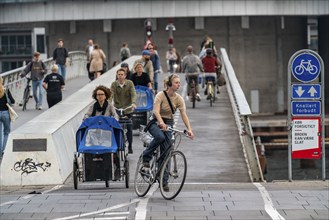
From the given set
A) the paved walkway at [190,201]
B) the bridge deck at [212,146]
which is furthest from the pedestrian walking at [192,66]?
the paved walkway at [190,201]

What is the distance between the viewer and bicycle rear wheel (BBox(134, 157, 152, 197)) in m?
14.4

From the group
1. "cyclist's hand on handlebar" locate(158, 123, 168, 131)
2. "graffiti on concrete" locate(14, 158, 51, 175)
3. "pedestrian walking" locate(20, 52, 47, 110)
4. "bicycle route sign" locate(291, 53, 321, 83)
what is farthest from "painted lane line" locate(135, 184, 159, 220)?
"pedestrian walking" locate(20, 52, 47, 110)

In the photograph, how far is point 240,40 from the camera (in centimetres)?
7494

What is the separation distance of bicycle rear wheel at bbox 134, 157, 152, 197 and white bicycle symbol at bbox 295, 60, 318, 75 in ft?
12.8

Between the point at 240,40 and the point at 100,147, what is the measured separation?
60385mm

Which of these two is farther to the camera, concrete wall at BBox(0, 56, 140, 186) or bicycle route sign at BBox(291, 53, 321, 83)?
bicycle route sign at BBox(291, 53, 321, 83)

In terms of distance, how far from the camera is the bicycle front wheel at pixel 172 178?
1395 cm

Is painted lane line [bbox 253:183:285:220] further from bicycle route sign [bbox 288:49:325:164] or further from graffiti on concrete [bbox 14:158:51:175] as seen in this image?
graffiti on concrete [bbox 14:158:51:175]

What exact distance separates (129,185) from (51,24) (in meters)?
61.1

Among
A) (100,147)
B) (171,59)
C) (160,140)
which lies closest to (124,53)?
(171,59)

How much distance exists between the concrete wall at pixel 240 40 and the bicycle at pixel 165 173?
195 ft

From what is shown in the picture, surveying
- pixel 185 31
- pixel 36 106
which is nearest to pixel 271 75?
pixel 185 31

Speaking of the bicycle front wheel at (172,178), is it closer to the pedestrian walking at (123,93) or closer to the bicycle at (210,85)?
the pedestrian walking at (123,93)

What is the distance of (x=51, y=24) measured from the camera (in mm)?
76625
